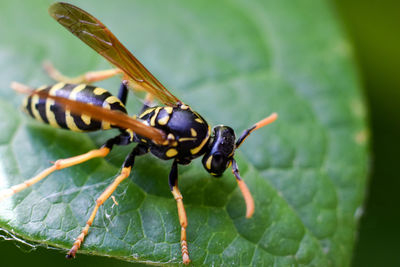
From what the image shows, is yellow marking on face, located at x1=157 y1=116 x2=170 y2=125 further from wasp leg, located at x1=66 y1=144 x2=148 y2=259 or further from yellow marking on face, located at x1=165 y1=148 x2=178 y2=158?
wasp leg, located at x1=66 y1=144 x2=148 y2=259

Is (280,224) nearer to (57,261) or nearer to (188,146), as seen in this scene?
(188,146)

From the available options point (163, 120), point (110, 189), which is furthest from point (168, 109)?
point (110, 189)

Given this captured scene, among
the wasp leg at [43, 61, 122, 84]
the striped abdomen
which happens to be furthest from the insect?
the wasp leg at [43, 61, 122, 84]

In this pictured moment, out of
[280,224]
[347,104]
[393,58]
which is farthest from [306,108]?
[393,58]

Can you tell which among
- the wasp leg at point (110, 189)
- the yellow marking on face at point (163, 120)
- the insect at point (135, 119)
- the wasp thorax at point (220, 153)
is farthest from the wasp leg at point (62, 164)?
the wasp thorax at point (220, 153)

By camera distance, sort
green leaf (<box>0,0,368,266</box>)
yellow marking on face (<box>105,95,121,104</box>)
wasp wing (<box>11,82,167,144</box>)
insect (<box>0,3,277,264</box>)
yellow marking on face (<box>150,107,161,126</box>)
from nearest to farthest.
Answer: wasp wing (<box>11,82,167,144</box>) → green leaf (<box>0,0,368,266</box>) → insect (<box>0,3,277,264</box>) → yellow marking on face (<box>150,107,161,126</box>) → yellow marking on face (<box>105,95,121,104</box>)

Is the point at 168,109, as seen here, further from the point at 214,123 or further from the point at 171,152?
the point at 214,123
